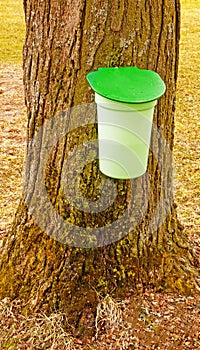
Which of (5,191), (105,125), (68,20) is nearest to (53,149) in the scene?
(105,125)

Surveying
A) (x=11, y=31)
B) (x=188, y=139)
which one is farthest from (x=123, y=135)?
(x=11, y=31)

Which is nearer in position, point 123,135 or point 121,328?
point 123,135

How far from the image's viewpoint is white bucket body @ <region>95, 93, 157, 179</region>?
1.88 metres

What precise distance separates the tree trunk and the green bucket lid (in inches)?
3.1

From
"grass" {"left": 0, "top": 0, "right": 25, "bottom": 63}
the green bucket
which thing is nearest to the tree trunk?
the green bucket

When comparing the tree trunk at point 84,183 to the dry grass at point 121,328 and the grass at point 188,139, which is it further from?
the grass at point 188,139

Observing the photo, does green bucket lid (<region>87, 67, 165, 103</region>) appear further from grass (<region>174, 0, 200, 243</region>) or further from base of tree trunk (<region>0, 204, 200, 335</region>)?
grass (<region>174, 0, 200, 243</region>)

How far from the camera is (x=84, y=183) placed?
7.29ft

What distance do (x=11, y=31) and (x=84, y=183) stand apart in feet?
28.8

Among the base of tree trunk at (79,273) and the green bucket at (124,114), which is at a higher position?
the green bucket at (124,114)

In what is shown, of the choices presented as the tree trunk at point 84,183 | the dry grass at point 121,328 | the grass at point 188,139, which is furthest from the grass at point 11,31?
the dry grass at point 121,328

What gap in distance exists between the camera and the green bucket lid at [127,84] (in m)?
1.85

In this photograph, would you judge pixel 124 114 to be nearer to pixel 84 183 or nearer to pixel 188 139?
pixel 84 183

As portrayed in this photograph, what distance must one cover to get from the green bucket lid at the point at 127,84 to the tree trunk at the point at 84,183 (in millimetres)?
79
